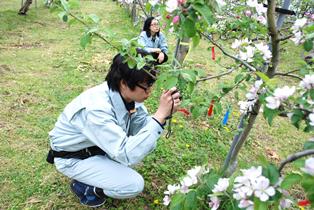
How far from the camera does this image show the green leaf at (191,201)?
1.16 meters

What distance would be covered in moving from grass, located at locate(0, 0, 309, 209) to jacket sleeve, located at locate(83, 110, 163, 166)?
0.47 metres

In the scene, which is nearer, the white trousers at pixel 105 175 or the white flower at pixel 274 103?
the white flower at pixel 274 103

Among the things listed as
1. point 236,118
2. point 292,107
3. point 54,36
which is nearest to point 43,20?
point 54,36

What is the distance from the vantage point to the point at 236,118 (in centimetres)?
450

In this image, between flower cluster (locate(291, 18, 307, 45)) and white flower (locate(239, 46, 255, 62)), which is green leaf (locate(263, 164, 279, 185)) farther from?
white flower (locate(239, 46, 255, 62))

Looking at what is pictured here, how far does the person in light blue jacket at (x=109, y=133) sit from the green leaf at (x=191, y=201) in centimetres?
83

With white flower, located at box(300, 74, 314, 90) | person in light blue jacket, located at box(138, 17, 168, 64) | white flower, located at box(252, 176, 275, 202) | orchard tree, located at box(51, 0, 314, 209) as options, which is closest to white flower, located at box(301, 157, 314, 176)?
orchard tree, located at box(51, 0, 314, 209)

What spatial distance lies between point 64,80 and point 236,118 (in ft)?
7.98

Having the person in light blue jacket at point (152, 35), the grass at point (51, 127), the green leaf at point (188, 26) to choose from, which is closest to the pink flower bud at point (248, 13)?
the grass at point (51, 127)

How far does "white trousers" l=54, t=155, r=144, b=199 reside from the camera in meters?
2.33

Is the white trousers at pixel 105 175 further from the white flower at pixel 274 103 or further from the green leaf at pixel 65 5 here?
the white flower at pixel 274 103

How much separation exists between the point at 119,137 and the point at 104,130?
96mm

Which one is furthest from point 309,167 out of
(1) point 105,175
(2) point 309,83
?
(1) point 105,175

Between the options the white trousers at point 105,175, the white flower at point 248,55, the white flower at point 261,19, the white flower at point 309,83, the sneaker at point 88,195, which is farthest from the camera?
the sneaker at point 88,195
